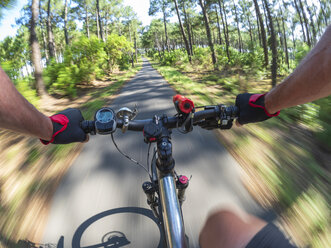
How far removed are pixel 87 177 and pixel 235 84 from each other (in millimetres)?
8659

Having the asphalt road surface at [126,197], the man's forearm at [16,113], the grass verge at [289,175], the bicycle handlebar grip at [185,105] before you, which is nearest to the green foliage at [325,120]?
the grass verge at [289,175]

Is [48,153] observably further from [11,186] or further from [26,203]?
[26,203]

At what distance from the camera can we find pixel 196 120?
119 centimetres

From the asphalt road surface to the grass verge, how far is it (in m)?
0.23

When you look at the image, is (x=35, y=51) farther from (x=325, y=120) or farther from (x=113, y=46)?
(x=113, y=46)

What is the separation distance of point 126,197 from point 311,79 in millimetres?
2342

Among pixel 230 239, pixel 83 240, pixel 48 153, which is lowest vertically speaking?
pixel 83 240

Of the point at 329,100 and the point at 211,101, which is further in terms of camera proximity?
the point at 211,101

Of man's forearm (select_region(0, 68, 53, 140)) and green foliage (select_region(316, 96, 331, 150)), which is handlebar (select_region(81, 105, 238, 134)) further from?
green foliage (select_region(316, 96, 331, 150))

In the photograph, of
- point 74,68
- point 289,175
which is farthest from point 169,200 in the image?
point 74,68

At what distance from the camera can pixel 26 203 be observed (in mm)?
2414

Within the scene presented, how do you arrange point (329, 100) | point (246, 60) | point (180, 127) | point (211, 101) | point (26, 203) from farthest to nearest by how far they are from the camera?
point (246, 60)
point (211, 101)
point (329, 100)
point (26, 203)
point (180, 127)

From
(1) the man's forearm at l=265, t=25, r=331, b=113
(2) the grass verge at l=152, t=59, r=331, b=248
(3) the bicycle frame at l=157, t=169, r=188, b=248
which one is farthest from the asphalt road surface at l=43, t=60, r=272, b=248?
(1) the man's forearm at l=265, t=25, r=331, b=113

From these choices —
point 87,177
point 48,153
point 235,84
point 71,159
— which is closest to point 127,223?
point 87,177
